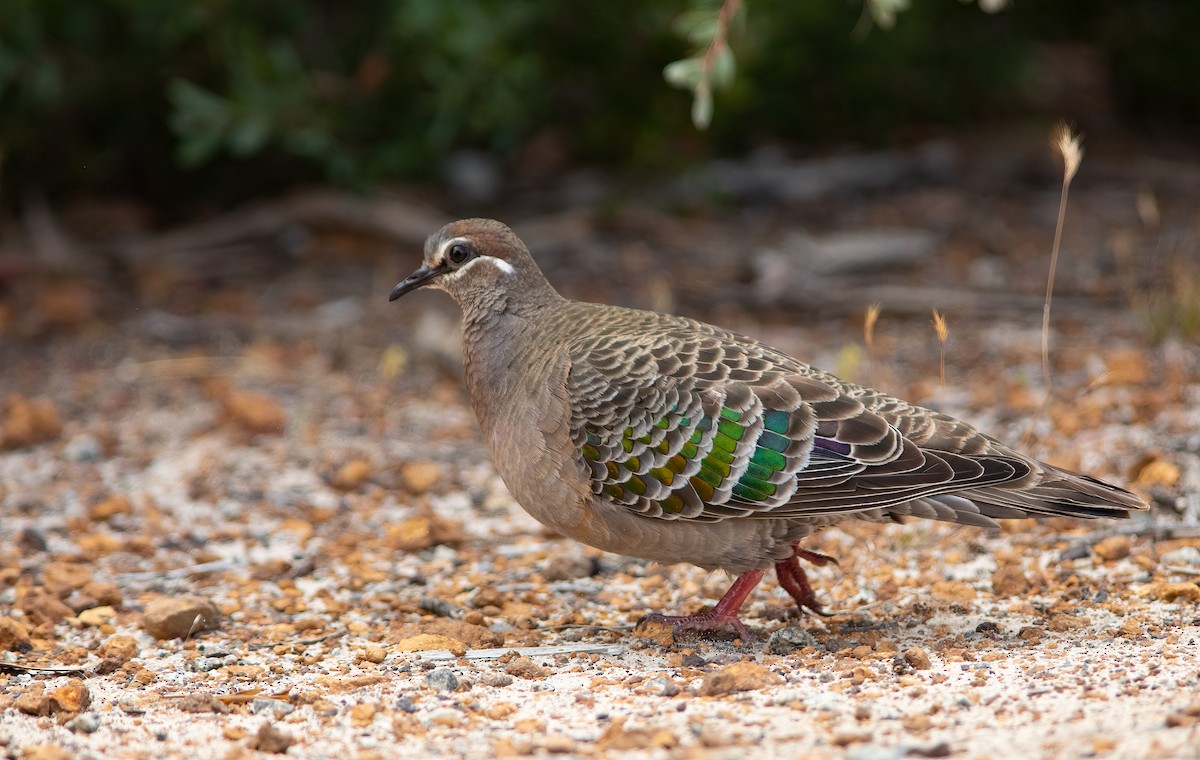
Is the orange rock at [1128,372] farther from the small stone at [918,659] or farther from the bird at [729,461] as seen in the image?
the small stone at [918,659]

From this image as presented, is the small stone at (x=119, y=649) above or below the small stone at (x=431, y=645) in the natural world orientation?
below

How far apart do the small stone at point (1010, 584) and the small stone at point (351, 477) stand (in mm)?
2662

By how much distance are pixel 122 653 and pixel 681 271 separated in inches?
195

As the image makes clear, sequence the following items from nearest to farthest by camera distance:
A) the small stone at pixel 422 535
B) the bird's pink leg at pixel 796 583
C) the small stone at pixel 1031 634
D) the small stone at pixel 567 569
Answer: the small stone at pixel 1031 634, the bird's pink leg at pixel 796 583, the small stone at pixel 567 569, the small stone at pixel 422 535

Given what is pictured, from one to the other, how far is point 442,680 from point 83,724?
36.0 inches

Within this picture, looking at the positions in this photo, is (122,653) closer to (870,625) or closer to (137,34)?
(870,625)

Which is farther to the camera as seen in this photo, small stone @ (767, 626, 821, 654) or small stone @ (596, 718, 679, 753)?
small stone @ (767, 626, 821, 654)

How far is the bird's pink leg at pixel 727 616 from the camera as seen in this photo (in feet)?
13.5

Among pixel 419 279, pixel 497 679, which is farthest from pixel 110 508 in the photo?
pixel 497 679

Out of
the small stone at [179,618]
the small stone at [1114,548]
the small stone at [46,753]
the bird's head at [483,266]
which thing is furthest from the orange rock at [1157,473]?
the small stone at [46,753]

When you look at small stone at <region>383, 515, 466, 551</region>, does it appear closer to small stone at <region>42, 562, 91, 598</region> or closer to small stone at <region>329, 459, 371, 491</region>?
small stone at <region>329, 459, 371, 491</region>

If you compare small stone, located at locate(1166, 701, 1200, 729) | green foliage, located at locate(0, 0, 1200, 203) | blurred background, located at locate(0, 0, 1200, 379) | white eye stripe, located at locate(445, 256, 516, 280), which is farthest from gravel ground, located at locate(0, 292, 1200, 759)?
green foliage, located at locate(0, 0, 1200, 203)

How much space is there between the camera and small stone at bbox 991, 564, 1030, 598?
4.39 m

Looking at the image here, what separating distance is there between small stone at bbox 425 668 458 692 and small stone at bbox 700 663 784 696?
2.23 ft
